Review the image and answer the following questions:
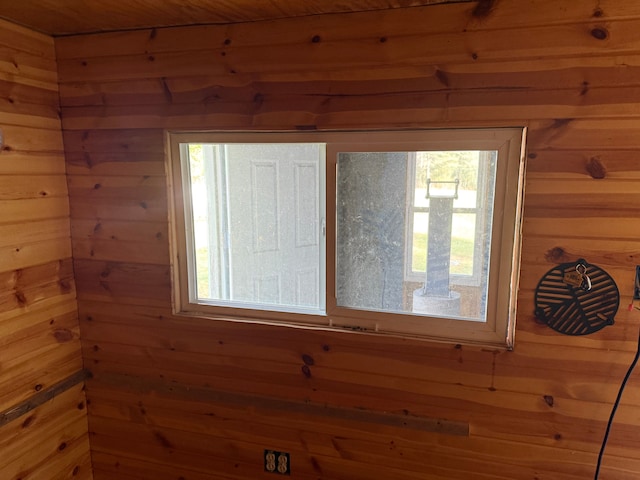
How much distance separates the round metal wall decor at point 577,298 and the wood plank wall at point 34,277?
2019 mm

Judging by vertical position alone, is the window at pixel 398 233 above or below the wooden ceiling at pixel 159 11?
below

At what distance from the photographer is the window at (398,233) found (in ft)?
5.42

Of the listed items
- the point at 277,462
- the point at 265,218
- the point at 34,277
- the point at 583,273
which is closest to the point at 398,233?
the point at 583,273

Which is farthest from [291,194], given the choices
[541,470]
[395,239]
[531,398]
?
[541,470]

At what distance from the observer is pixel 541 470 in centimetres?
171

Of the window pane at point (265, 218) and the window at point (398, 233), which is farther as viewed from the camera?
the window pane at point (265, 218)

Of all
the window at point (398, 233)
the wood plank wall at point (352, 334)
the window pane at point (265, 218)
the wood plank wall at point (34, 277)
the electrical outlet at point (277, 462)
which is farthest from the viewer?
the window pane at point (265, 218)

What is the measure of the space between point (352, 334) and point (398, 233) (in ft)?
1.47

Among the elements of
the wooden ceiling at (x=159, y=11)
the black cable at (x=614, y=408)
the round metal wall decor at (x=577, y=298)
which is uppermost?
the wooden ceiling at (x=159, y=11)

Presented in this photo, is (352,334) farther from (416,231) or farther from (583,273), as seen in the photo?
(583,273)

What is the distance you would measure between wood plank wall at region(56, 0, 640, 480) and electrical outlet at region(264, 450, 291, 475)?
1.5 inches

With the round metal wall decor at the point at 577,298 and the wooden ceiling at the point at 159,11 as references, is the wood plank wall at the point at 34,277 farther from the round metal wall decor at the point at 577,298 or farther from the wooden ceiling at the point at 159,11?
the round metal wall decor at the point at 577,298

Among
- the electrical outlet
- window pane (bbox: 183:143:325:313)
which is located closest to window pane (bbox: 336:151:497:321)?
window pane (bbox: 183:143:325:313)

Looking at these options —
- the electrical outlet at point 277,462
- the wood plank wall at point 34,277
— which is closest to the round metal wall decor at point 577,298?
the electrical outlet at point 277,462
